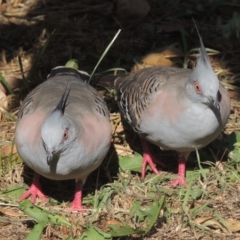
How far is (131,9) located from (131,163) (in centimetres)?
217

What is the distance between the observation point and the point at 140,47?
269 inches

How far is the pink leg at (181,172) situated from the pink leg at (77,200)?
0.71 m

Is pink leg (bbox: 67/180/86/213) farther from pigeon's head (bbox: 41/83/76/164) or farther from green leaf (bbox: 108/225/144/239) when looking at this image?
pigeon's head (bbox: 41/83/76/164)

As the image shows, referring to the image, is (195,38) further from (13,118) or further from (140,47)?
(13,118)

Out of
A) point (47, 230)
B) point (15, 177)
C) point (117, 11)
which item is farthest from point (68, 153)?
point (117, 11)

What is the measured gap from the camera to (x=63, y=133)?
437 centimetres

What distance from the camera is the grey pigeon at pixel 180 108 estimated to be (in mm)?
4773

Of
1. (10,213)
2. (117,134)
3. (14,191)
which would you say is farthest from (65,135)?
(117,134)

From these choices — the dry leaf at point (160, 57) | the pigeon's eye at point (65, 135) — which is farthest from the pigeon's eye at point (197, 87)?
the dry leaf at point (160, 57)

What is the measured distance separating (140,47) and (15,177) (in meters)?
2.12

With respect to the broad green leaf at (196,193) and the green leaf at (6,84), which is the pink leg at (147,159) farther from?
the green leaf at (6,84)

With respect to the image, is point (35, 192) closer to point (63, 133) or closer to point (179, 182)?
point (63, 133)

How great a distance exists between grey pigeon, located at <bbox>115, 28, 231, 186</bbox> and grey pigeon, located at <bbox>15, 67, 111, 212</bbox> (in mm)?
328

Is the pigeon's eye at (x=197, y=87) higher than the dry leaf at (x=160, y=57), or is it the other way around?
the pigeon's eye at (x=197, y=87)
